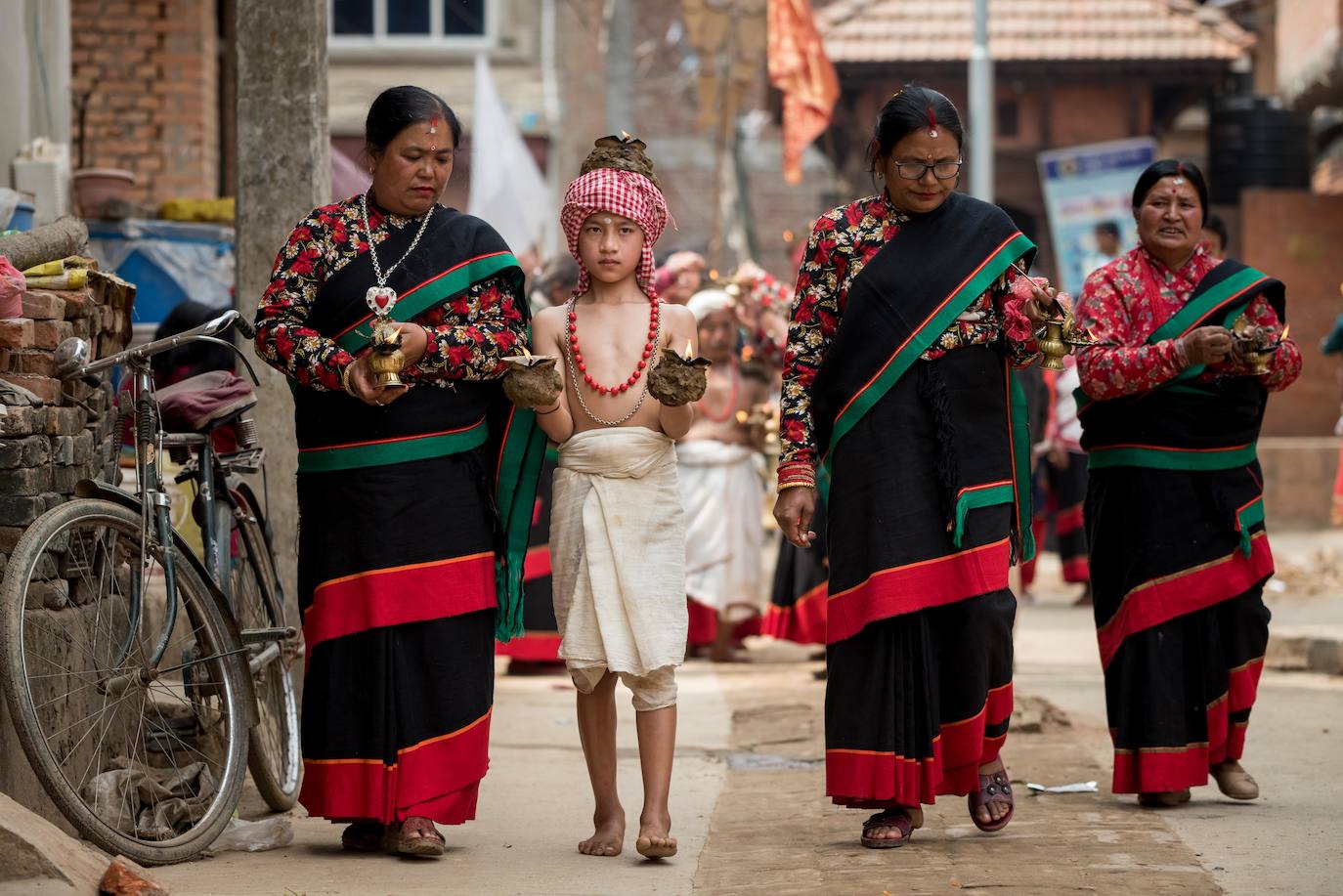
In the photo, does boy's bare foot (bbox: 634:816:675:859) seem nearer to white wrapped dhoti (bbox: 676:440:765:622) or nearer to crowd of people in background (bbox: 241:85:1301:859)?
crowd of people in background (bbox: 241:85:1301:859)

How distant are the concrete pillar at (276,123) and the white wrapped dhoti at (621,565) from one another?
1978 mm

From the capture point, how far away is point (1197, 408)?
6.18m

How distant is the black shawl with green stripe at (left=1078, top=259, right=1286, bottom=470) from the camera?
619 centimetres

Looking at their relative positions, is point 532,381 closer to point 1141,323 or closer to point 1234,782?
point 1141,323

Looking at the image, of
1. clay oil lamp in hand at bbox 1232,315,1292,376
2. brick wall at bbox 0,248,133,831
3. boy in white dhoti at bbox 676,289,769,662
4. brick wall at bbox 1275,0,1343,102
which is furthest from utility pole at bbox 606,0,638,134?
brick wall at bbox 0,248,133,831

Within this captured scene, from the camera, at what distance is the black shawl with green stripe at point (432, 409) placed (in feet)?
17.2

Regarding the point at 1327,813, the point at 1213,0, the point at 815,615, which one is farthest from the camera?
the point at 1213,0

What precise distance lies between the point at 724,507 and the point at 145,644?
5.73 meters

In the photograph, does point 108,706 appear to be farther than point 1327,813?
No

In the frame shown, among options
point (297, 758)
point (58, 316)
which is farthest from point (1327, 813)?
point (58, 316)

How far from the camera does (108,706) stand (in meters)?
5.16

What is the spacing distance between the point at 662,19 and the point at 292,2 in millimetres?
26406

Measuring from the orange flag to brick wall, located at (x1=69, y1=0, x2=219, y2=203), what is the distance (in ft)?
18.0

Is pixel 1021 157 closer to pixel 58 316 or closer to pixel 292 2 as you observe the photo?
pixel 292 2
